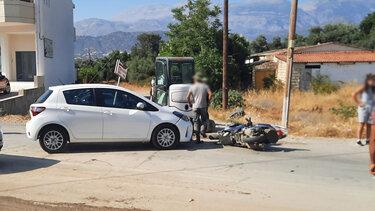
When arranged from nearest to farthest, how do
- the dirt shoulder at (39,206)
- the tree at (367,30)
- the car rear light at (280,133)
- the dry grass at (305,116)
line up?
the dirt shoulder at (39,206) < the car rear light at (280,133) < the dry grass at (305,116) < the tree at (367,30)

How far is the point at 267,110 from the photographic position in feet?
60.0

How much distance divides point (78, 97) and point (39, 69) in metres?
17.0

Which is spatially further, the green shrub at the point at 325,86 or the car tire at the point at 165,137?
the car tire at the point at 165,137

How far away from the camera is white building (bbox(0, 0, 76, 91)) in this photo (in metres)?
23.7

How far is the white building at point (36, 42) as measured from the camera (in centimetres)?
2369

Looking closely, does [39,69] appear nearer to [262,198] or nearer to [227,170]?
[227,170]

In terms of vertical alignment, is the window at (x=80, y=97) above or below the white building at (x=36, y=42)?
below

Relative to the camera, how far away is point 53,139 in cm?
928

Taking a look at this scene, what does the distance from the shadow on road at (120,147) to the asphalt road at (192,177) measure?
3cm

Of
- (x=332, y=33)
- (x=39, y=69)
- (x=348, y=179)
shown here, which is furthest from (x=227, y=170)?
(x=332, y=33)

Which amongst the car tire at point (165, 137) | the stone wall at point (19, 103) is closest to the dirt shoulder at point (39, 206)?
the car tire at point (165, 137)

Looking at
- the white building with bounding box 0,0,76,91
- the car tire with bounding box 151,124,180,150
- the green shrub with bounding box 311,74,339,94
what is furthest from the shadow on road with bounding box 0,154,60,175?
the white building with bounding box 0,0,76,91

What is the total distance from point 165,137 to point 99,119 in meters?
1.73

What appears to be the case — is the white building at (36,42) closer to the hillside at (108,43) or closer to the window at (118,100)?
the window at (118,100)
